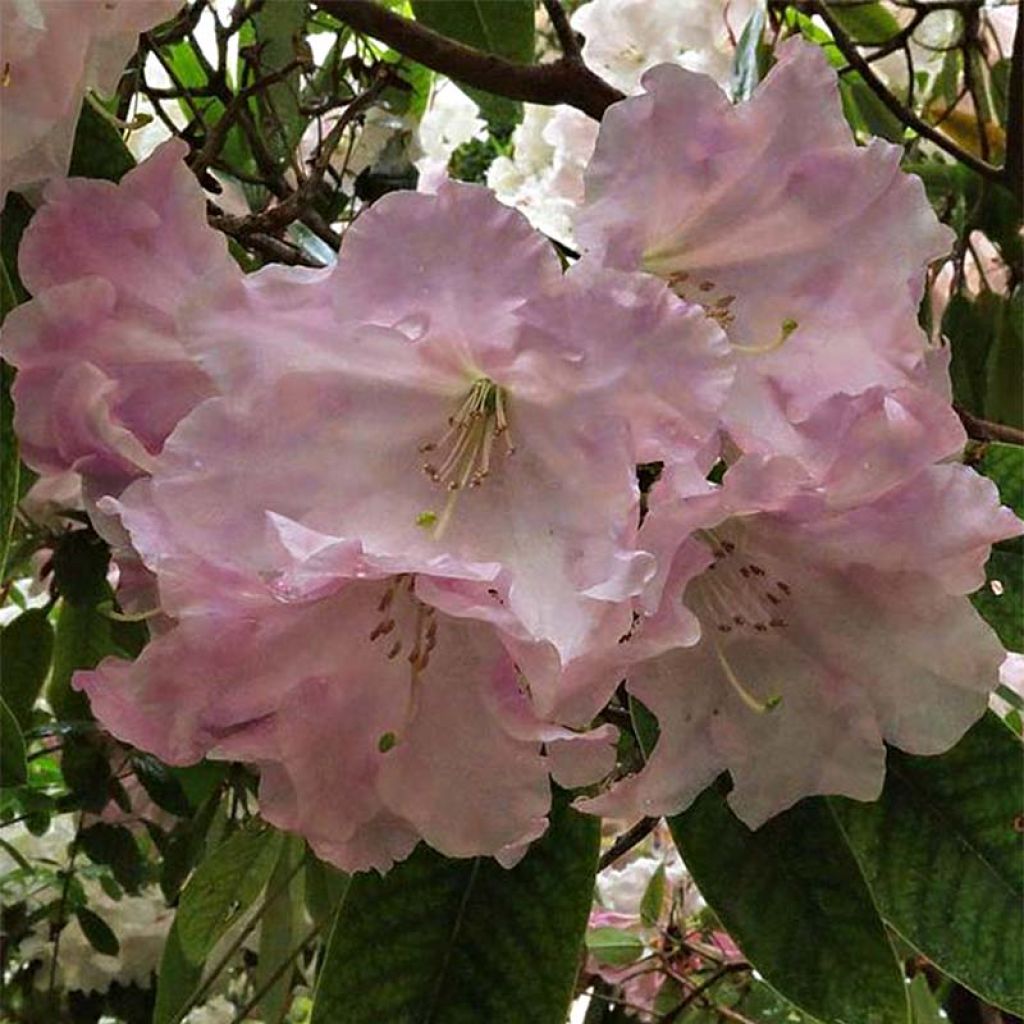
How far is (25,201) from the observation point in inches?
19.3

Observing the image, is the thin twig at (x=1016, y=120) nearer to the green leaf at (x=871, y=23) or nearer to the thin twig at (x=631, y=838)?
the green leaf at (x=871, y=23)

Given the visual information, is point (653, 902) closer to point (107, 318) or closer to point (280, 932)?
point (280, 932)

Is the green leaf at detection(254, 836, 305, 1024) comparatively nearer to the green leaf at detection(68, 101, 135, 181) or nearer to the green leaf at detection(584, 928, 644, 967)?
the green leaf at detection(584, 928, 644, 967)

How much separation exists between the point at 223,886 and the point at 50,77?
38cm

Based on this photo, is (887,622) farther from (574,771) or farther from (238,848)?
(238,848)

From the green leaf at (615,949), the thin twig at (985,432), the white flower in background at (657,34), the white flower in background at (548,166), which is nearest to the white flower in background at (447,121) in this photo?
the white flower in background at (548,166)

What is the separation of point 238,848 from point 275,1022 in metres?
0.29

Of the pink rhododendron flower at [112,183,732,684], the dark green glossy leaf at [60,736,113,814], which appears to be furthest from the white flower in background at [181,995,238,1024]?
the pink rhododendron flower at [112,183,732,684]

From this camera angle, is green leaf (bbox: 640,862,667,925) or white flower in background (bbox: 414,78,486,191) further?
white flower in background (bbox: 414,78,486,191)

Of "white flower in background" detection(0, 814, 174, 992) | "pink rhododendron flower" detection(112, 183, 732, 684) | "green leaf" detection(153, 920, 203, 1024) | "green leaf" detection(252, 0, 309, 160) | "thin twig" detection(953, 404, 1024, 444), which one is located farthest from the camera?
"white flower in background" detection(0, 814, 174, 992)

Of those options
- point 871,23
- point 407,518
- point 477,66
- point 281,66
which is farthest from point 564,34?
point 871,23

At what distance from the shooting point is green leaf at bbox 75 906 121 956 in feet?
4.26

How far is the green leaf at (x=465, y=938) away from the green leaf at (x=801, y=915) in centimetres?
4

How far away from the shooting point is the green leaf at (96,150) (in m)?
0.50
